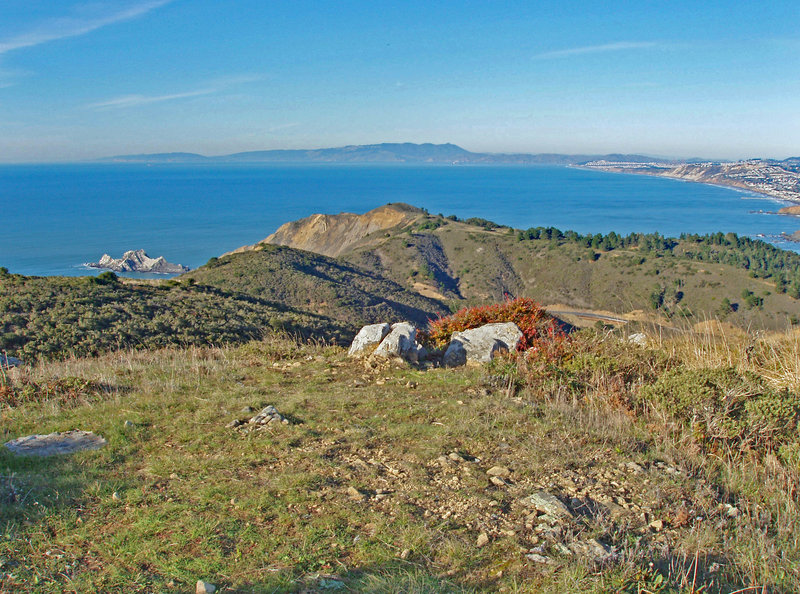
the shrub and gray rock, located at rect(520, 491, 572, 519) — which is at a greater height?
the shrub

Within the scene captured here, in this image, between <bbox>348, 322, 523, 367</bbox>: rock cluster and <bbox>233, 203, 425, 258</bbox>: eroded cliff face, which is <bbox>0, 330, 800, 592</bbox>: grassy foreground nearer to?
<bbox>348, 322, 523, 367</bbox>: rock cluster

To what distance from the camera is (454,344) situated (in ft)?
28.7

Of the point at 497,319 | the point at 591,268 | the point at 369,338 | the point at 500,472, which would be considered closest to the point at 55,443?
the point at 500,472

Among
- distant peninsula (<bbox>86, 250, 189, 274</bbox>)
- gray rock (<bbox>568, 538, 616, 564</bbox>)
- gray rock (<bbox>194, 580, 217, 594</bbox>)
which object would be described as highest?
gray rock (<bbox>194, 580, 217, 594</bbox>)

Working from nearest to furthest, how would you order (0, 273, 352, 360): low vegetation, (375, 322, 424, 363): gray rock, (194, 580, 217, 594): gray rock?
(194, 580, 217, 594): gray rock, (375, 322, 424, 363): gray rock, (0, 273, 352, 360): low vegetation

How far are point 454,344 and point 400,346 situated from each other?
1.01 metres

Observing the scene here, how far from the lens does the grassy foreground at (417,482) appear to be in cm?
292

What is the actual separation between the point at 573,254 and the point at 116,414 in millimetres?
68686

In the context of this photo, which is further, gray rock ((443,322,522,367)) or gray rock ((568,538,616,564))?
gray rock ((443,322,522,367))

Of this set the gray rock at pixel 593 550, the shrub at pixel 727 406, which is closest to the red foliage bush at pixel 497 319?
the shrub at pixel 727 406

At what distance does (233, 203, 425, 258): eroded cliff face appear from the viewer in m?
96.8

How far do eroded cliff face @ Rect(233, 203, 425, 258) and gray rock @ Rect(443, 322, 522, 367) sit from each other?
86.7 meters

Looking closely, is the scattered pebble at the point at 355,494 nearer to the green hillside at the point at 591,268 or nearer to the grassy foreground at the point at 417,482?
the grassy foreground at the point at 417,482

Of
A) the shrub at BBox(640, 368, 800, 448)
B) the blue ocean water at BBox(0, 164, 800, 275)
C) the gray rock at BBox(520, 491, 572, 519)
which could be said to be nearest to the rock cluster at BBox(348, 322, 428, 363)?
the shrub at BBox(640, 368, 800, 448)
